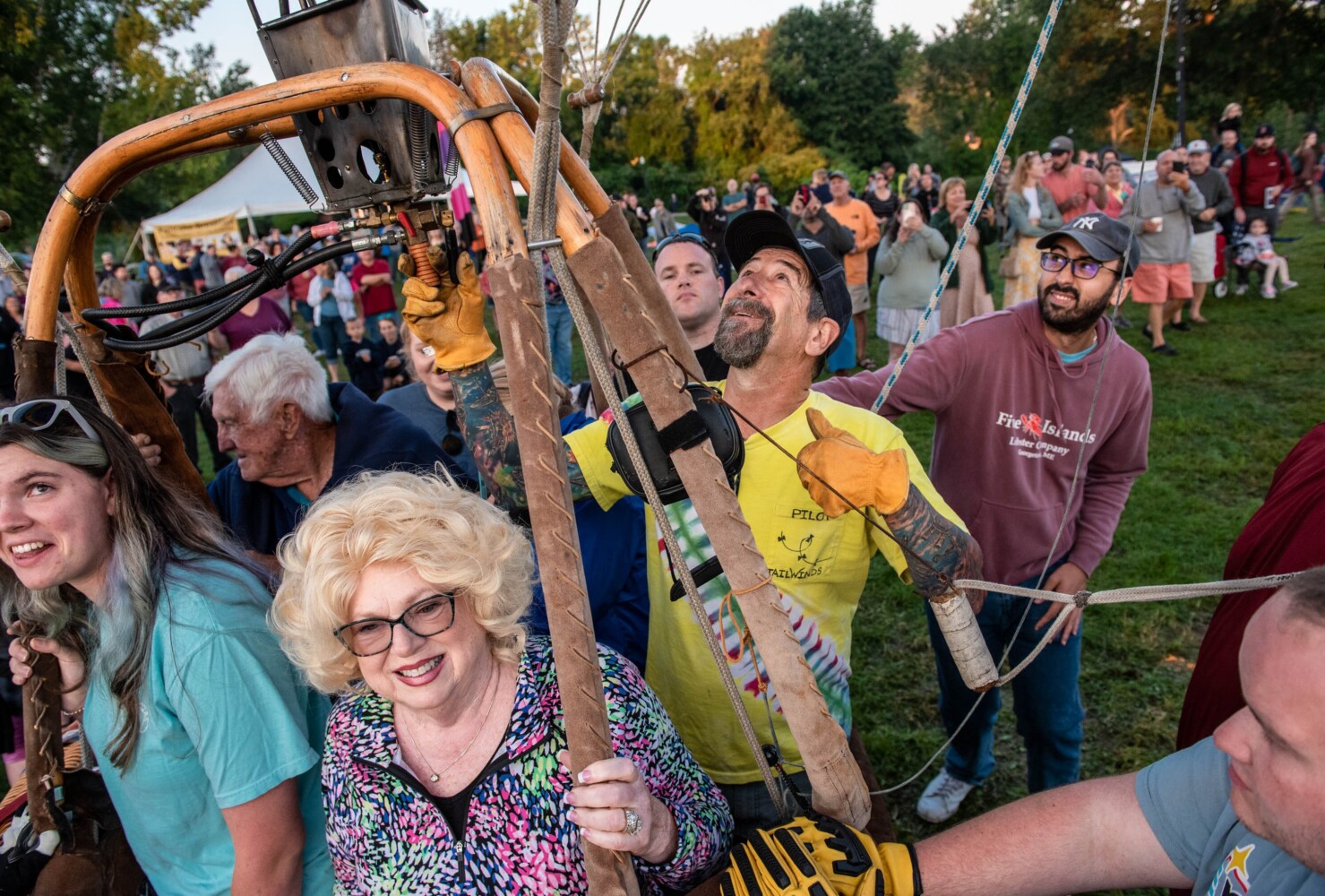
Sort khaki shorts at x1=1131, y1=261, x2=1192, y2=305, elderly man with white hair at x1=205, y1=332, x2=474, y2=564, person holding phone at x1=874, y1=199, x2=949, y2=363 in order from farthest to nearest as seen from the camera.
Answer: khaki shorts at x1=1131, y1=261, x2=1192, y2=305
person holding phone at x1=874, y1=199, x2=949, y2=363
elderly man with white hair at x1=205, y1=332, x2=474, y2=564

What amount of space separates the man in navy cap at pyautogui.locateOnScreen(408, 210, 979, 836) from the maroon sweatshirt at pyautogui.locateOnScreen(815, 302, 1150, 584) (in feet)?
1.95

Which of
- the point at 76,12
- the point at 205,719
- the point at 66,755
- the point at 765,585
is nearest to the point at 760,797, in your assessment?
the point at 765,585

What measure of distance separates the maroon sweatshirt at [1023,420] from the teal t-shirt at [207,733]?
5.52 feet

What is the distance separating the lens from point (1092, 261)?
256cm

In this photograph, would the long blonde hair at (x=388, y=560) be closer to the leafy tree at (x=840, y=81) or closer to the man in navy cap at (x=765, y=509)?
the man in navy cap at (x=765, y=509)

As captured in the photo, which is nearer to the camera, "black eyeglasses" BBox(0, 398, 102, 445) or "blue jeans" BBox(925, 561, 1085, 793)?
"black eyeglasses" BBox(0, 398, 102, 445)

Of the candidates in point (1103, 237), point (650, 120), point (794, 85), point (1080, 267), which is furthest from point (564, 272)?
point (794, 85)

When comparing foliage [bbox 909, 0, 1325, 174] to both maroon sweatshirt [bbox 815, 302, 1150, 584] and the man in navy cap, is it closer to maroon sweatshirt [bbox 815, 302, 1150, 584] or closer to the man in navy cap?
maroon sweatshirt [bbox 815, 302, 1150, 584]

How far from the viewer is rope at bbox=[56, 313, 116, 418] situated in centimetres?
177

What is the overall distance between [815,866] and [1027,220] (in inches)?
288

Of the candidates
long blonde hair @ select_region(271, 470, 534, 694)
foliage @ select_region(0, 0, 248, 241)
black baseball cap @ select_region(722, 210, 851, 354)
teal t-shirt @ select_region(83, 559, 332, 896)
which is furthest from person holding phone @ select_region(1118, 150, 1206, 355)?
foliage @ select_region(0, 0, 248, 241)

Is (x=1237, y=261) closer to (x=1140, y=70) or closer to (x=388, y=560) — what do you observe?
(x=388, y=560)

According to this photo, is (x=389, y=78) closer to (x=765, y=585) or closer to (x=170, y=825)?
(x=765, y=585)

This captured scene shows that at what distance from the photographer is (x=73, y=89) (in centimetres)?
2039
